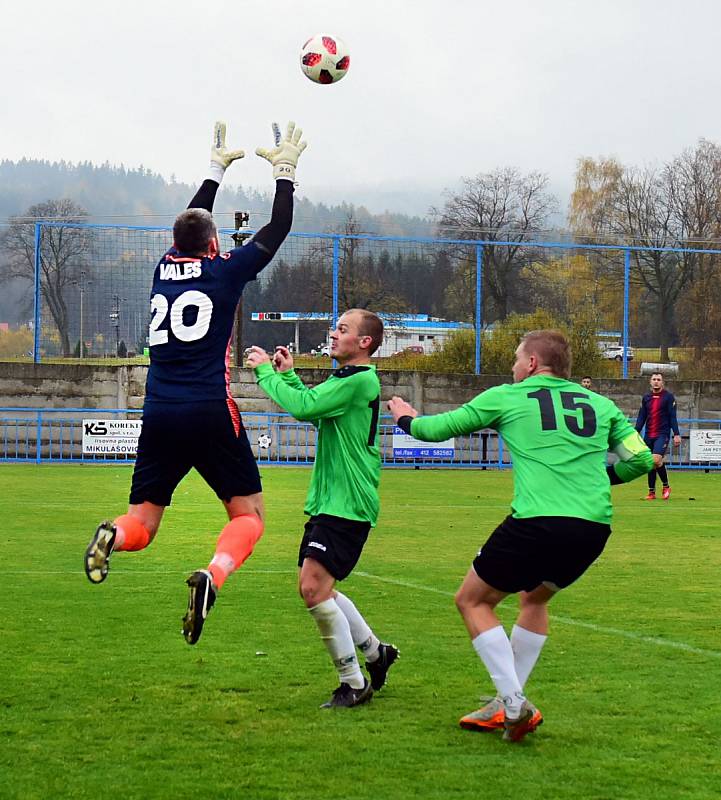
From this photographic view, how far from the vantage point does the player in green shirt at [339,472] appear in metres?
6.15

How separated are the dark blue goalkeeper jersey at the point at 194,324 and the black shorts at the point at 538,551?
165 cm

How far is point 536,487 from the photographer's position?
5.47 m

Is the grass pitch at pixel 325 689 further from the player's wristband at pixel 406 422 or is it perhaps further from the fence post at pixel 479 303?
the fence post at pixel 479 303

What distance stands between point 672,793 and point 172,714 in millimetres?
2407

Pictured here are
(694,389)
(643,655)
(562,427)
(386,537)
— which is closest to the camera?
(562,427)

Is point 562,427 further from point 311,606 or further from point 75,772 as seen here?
point 75,772

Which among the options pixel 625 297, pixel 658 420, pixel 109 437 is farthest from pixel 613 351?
pixel 109 437

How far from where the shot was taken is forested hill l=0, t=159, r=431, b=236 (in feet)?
112

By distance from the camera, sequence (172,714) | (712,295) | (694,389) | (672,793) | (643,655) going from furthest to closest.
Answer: (712,295) < (694,389) < (643,655) < (172,714) < (672,793)

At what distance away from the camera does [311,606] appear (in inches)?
243

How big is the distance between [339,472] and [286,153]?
5.94ft

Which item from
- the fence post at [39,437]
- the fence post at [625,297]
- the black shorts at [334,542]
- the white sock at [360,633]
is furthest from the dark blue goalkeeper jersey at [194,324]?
the fence post at [625,297]

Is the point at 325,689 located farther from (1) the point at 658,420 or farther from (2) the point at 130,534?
(1) the point at 658,420

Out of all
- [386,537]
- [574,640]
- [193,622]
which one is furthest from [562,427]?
[386,537]
